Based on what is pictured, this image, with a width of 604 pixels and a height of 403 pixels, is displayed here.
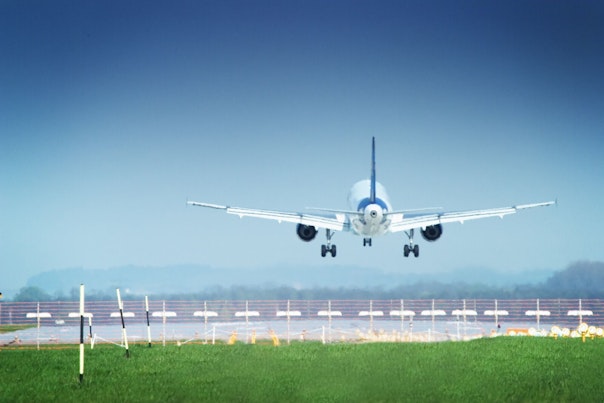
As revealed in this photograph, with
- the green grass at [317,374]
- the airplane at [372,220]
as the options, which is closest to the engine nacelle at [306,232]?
the airplane at [372,220]

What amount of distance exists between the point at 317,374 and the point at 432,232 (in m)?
46.1

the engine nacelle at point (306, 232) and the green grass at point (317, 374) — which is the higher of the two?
the engine nacelle at point (306, 232)

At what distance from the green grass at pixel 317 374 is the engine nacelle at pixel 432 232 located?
2975 cm

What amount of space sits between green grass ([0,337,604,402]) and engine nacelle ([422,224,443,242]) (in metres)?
29.8

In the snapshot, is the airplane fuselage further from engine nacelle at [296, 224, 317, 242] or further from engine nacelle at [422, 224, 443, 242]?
engine nacelle at [422, 224, 443, 242]

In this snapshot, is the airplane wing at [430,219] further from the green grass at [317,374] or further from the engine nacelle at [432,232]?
the green grass at [317,374]

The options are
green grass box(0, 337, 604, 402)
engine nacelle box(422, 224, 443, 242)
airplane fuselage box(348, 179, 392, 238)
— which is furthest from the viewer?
engine nacelle box(422, 224, 443, 242)

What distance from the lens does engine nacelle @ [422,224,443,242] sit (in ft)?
253

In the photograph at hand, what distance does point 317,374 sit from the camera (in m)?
33.0

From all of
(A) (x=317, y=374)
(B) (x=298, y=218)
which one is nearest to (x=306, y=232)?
(B) (x=298, y=218)

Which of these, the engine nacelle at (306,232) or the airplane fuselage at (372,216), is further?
the engine nacelle at (306,232)

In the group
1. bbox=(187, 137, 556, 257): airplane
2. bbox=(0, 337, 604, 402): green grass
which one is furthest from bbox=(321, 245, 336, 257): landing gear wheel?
bbox=(0, 337, 604, 402): green grass

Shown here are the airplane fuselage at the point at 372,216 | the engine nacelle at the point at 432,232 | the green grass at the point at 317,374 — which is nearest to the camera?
the green grass at the point at 317,374

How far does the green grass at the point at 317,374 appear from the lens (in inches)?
1081
